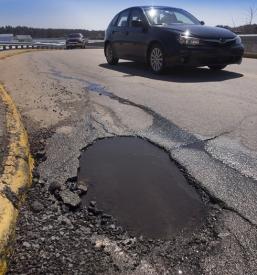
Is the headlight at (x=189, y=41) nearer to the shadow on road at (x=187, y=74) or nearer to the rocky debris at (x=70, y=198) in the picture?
the shadow on road at (x=187, y=74)

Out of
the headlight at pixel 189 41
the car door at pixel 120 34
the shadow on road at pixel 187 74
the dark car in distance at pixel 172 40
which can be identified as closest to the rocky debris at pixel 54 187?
the shadow on road at pixel 187 74

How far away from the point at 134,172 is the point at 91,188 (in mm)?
504

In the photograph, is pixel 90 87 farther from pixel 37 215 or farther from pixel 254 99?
pixel 37 215

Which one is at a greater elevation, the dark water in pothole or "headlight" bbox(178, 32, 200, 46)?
"headlight" bbox(178, 32, 200, 46)

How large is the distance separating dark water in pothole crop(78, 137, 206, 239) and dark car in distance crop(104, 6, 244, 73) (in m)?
4.41

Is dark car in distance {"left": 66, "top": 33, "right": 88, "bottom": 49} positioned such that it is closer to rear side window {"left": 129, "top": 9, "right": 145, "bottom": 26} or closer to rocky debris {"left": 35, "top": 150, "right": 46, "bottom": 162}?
rear side window {"left": 129, "top": 9, "right": 145, "bottom": 26}

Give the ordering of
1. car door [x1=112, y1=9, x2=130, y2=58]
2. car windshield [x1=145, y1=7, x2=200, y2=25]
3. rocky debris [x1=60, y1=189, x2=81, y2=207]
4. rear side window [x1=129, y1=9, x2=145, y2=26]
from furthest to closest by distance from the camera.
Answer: car door [x1=112, y1=9, x2=130, y2=58]
rear side window [x1=129, y1=9, x2=145, y2=26]
car windshield [x1=145, y1=7, x2=200, y2=25]
rocky debris [x1=60, y1=189, x2=81, y2=207]

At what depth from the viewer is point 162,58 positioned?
28.5 ft

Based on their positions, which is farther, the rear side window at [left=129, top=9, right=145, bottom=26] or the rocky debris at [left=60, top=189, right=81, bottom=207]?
the rear side window at [left=129, top=9, right=145, bottom=26]

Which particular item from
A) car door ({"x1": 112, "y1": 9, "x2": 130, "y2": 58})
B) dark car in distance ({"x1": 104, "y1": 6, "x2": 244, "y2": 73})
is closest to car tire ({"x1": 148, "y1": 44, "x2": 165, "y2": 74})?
dark car in distance ({"x1": 104, "y1": 6, "x2": 244, "y2": 73})

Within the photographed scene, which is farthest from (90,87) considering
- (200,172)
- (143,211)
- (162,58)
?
(143,211)

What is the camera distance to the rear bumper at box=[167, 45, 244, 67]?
817 cm

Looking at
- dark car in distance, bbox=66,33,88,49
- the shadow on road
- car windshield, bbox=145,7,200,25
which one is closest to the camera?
the shadow on road

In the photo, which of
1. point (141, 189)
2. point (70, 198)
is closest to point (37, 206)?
point (70, 198)
